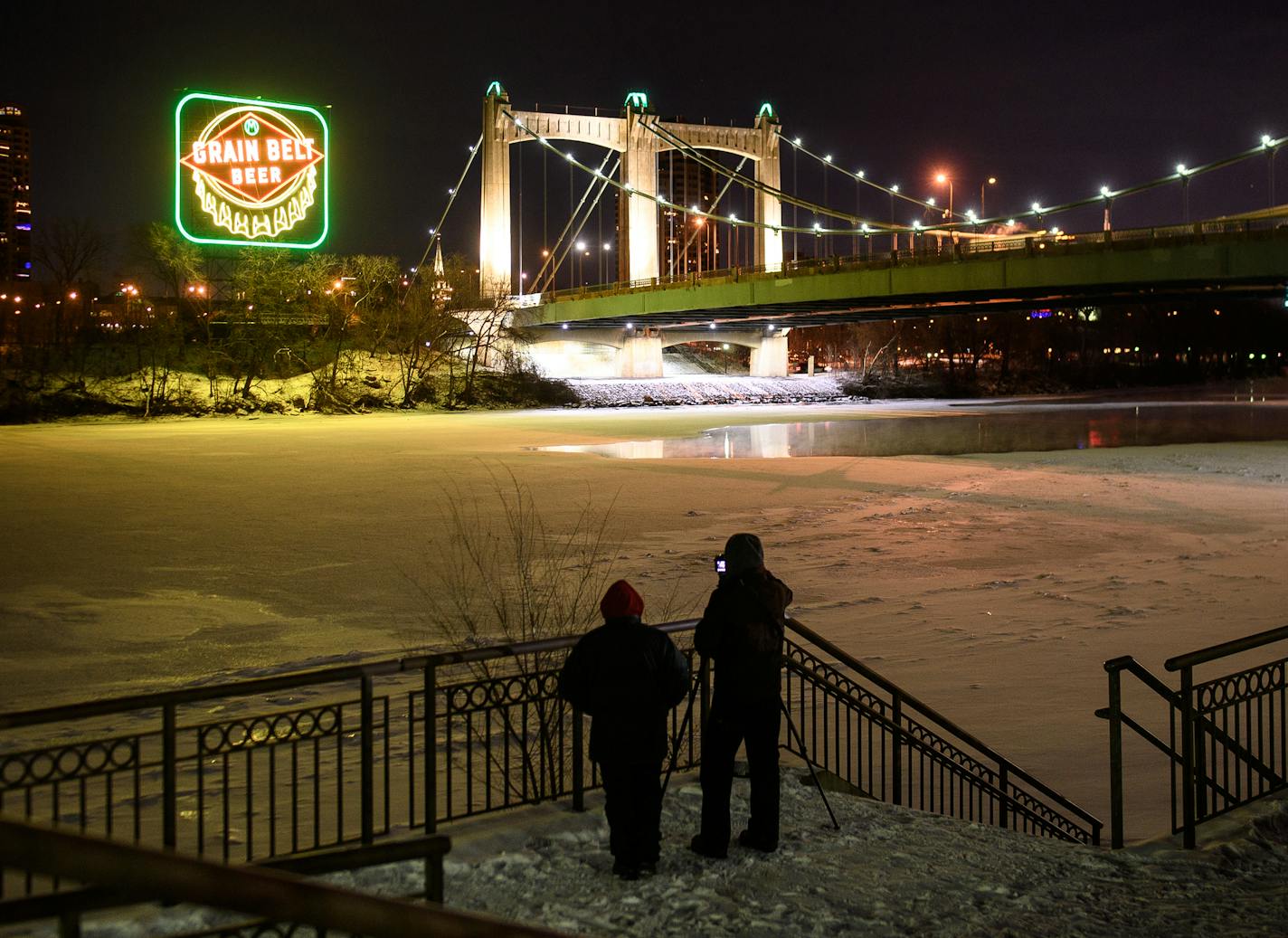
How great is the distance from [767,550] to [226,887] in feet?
51.5

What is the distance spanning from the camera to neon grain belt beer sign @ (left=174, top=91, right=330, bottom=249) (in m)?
26.2

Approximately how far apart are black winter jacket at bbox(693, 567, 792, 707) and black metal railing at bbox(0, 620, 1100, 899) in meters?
0.16

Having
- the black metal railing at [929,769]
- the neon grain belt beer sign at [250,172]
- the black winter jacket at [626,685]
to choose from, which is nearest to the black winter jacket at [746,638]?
the black winter jacket at [626,685]

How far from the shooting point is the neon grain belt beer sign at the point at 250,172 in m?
26.2

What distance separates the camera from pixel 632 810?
5.46 m

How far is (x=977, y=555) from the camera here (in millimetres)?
16859

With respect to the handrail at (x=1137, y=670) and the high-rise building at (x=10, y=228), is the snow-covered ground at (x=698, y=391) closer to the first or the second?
the high-rise building at (x=10, y=228)

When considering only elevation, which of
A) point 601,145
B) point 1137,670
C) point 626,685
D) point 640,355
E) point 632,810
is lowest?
point 632,810

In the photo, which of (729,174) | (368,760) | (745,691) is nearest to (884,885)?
(745,691)

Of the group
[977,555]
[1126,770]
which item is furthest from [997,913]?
[977,555]

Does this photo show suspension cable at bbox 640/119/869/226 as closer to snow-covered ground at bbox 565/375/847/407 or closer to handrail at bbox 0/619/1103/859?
snow-covered ground at bbox 565/375/847/407

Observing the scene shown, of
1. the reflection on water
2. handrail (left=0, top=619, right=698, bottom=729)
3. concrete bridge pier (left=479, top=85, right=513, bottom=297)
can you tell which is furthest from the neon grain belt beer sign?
concrete bridge pier (left=479, top=85, right=513, bottom=297)

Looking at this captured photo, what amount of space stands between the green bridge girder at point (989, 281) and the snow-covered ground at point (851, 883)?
43380mm

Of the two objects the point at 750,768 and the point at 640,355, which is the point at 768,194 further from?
the point at 750,768
